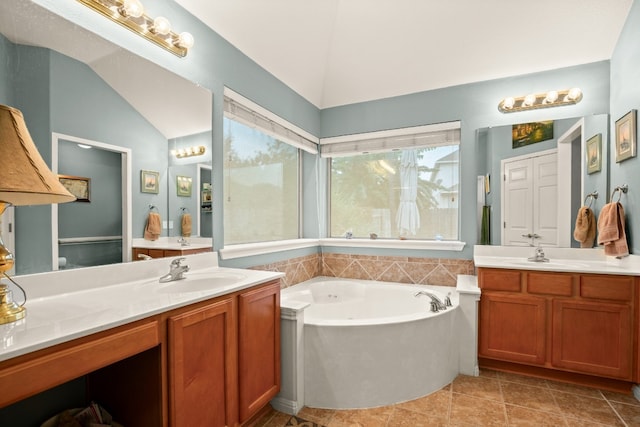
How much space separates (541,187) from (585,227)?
0.47m

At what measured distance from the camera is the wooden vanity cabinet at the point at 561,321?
2178mm

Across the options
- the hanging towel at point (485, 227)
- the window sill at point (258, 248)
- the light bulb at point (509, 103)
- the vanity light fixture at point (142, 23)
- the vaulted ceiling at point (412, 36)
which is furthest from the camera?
the hanging towel at point (485, 227)

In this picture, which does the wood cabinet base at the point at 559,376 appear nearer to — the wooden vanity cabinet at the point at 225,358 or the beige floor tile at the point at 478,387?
the beige floor tile at the point at 478,387

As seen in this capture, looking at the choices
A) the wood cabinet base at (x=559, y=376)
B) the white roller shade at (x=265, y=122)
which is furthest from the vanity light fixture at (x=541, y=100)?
the wood cabinet base at (x=559, y=376)

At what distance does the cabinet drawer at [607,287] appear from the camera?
217 cm

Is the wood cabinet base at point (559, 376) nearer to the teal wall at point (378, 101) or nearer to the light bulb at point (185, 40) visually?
the teal wall at point (378, 101)

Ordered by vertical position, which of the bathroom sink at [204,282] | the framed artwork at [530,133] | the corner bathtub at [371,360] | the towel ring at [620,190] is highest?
the framed artwork at [530,133]

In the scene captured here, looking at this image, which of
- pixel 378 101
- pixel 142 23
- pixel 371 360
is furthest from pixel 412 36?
pixel 371 360

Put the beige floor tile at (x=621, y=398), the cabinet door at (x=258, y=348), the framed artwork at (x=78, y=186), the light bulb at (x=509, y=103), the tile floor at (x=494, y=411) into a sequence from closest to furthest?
the framed artwork at (x=78, y=186), the cabinet door at (x=258, y=348), the tile floor at (x=494, y=411), the beige floor tile at (x=621, y=398), the light bulb at (x=509, y=103)

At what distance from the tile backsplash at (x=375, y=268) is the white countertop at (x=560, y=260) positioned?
28 cm

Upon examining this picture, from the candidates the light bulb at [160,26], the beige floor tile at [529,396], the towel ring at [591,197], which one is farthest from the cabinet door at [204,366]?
the towel ring at [591,197]

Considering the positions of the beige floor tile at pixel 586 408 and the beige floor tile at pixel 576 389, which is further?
the beige floor tile at pixel 576 389

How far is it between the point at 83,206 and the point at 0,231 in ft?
1.12

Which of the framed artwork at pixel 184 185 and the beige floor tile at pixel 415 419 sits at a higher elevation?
the framed artwork at pixel 184 185
